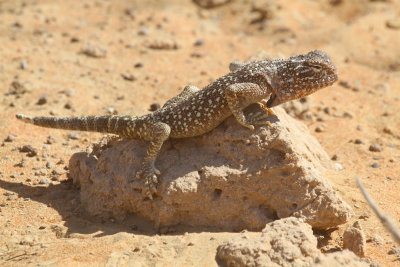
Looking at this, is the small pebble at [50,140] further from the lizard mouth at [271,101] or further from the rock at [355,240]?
the rock at [355,240]

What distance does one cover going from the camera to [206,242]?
5.98 m

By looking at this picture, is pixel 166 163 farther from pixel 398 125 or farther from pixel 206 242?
pixel 398 125

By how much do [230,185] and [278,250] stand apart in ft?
4.26

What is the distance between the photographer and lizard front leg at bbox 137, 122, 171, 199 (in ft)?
21.5

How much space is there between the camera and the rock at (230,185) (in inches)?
239

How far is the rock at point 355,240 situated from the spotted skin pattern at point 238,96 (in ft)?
6.02

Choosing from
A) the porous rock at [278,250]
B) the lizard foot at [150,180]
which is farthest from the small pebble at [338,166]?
the lizard foot at [150,180]

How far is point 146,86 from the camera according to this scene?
11562 millimetres

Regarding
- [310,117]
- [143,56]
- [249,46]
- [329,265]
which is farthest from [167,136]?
[249,46]

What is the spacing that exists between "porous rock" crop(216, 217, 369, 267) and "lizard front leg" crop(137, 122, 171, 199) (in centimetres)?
151

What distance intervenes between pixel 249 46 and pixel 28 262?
10.2 meters

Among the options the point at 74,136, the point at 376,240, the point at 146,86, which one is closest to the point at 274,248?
the point at 376,240

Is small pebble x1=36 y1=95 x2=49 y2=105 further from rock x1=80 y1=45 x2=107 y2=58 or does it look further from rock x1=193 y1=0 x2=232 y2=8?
rock x1=193 y1=0 x2=232 y2=8

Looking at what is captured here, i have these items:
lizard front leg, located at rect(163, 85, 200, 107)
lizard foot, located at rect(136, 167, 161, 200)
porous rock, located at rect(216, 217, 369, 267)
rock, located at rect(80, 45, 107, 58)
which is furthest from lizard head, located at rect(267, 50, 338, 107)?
rock, located at rect(80, 45, 107, 58)
